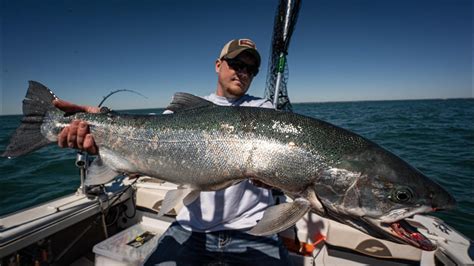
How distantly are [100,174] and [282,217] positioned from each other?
2.15m

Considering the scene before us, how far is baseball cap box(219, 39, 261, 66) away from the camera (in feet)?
12.1

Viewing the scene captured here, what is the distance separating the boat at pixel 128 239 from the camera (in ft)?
11.8

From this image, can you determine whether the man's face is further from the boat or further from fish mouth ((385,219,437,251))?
fish mouth ((385,219,437,251))

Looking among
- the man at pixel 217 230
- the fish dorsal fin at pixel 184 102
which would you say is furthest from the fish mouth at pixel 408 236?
the fish dorsal fin at pixel 184 102

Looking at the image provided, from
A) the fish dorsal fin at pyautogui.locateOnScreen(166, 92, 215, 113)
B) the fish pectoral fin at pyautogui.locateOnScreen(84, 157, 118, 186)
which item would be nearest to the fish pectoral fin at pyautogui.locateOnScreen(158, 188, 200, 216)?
the fish pectoral fin at pyautogui.locateOnScreen(84, 157, 118, 186)

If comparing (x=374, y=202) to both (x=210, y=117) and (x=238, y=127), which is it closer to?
(x=238, y=127)

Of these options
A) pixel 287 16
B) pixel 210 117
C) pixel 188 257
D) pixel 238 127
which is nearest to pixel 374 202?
pixel 238 127

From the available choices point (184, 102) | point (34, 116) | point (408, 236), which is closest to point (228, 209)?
point (184, 102)

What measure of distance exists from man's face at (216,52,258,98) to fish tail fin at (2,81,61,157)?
2254 mm

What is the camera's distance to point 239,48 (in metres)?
3.70

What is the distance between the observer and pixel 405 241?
1.96 meters

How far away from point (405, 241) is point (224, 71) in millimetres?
3057

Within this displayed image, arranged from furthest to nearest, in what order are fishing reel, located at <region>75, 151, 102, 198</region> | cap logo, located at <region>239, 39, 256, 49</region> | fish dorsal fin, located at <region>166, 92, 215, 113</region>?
fishing reel, located at <region>75, 151, 102, 198</region>, cap logo, located at <region>239, 39, 256, 49</region>, fish dorsal fin, located at <region>166, 92, 215, 113</region>

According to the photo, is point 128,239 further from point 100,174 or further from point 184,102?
point 184,102
